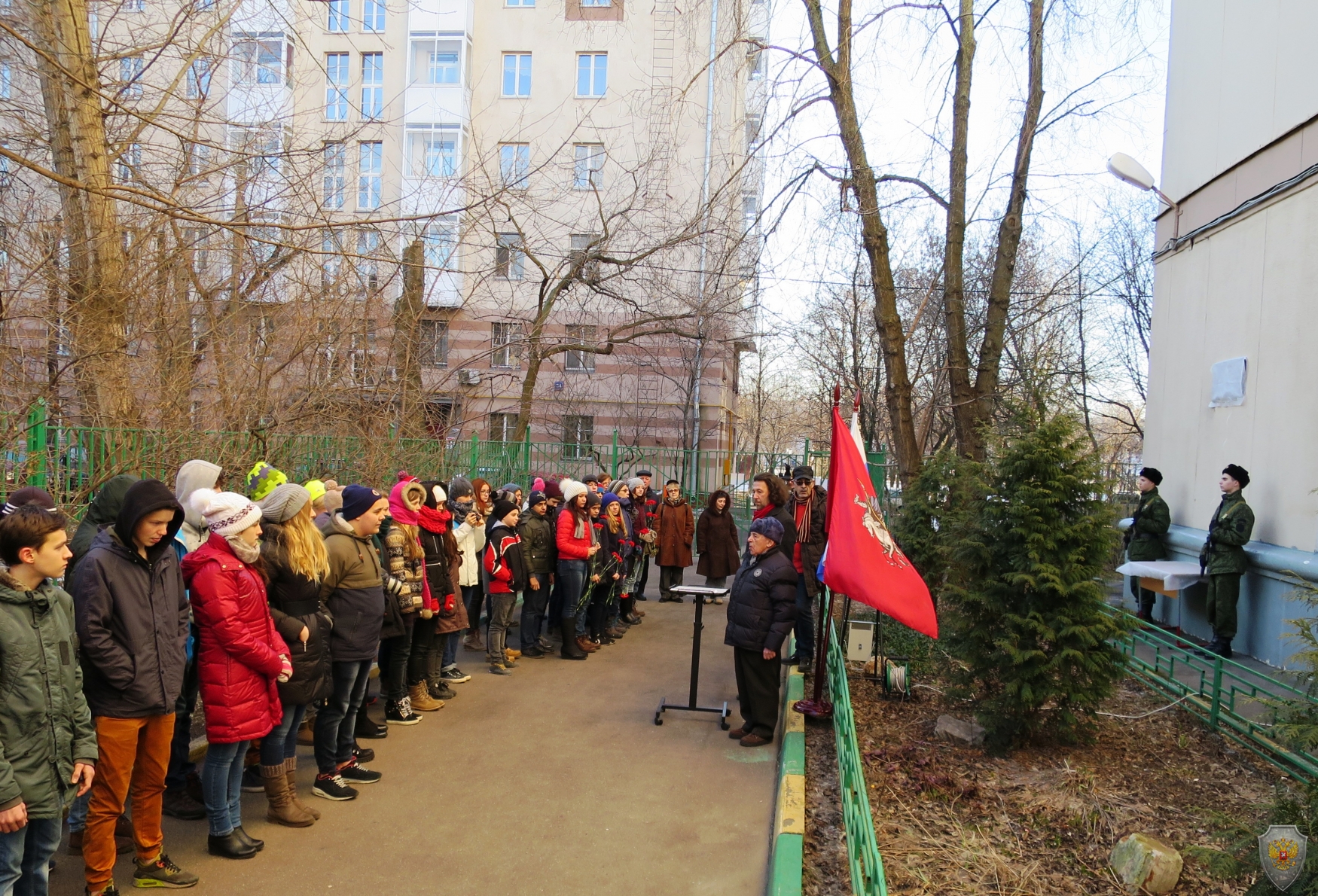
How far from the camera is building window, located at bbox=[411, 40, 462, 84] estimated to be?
96.0 ft

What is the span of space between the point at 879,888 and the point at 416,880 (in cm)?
227

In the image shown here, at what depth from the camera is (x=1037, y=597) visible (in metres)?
6.44

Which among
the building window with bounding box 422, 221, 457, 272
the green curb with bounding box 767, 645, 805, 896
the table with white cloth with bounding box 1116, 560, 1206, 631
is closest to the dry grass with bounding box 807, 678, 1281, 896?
the green curb with bounding box 767, 645, 805, 896

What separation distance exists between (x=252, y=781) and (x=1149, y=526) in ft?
35.5

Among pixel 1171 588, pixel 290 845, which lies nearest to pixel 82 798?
pixel 290 845

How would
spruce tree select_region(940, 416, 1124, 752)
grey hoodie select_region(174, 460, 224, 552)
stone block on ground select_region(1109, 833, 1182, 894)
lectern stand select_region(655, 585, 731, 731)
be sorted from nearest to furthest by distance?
stone block on ground select_region(1109, 833, 1182, 894) < grey hoodie select_region(174, 460, 224, 552) < spruce tree select_region(940, 416, 1124, 752) < lectern stand select_region(655, 585, 731, 731)

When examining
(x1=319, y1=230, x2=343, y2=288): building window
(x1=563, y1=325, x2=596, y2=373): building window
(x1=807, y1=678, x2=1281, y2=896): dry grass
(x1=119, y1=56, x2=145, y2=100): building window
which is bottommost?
(x1=807, y1=678, x2=1281, y2=896): dry grass

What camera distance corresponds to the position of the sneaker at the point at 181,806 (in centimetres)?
488

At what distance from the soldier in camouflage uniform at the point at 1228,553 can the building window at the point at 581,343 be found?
1148cm

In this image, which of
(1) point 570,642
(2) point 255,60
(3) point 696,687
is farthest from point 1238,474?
(2) point 255,60

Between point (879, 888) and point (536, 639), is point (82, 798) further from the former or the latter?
point (536, 639)

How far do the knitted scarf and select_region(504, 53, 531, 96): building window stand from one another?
25908 millimetres

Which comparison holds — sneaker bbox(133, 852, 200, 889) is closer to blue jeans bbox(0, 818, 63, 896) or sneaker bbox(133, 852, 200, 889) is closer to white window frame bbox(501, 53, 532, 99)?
blue jeans bbox(0, 818, 63, 896)

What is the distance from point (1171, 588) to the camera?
405 inches
